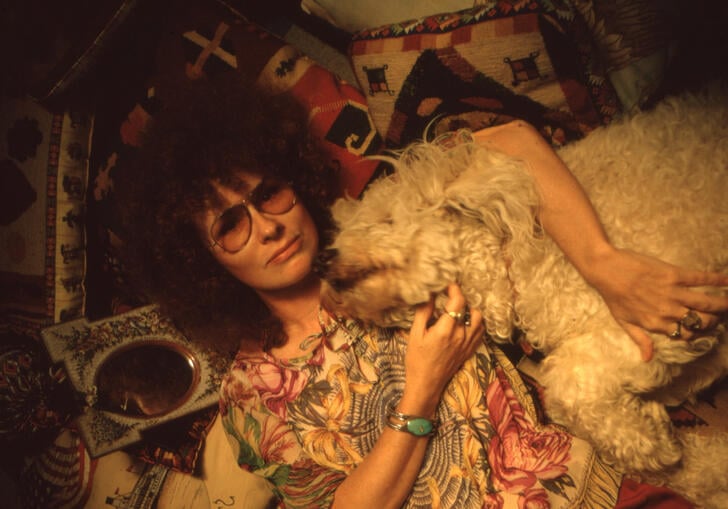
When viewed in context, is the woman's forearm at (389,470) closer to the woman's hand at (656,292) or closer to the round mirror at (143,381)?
the woman's hand at (656,292)

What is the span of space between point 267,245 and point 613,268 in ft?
3.26

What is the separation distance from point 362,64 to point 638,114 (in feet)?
2.94

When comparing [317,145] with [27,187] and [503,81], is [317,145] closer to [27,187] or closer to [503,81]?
[503,81]

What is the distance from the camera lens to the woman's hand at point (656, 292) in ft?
3.30

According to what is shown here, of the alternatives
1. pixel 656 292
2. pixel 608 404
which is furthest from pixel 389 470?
pixel 656 292

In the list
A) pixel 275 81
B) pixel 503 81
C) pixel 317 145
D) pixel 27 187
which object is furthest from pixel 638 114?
pixel 27 187

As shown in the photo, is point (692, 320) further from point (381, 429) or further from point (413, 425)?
point (381, 429)

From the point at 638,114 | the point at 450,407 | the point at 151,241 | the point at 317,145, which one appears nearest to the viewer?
the point at 638,114

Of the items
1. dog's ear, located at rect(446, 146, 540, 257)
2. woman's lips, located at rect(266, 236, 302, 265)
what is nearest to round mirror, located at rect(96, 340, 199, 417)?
woman's lips, located at rect(266, 236, 302, 265)

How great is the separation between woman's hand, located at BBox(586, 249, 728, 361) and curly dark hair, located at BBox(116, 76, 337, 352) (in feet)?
3.02

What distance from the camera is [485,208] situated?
44.9 inches

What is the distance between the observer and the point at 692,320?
1016 mm

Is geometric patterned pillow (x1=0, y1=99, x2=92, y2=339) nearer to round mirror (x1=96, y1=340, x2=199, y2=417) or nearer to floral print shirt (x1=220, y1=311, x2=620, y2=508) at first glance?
round mirror (x1=96, y1=340, x2=199, y2=417)

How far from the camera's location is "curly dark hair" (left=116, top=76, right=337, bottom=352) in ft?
4.50
